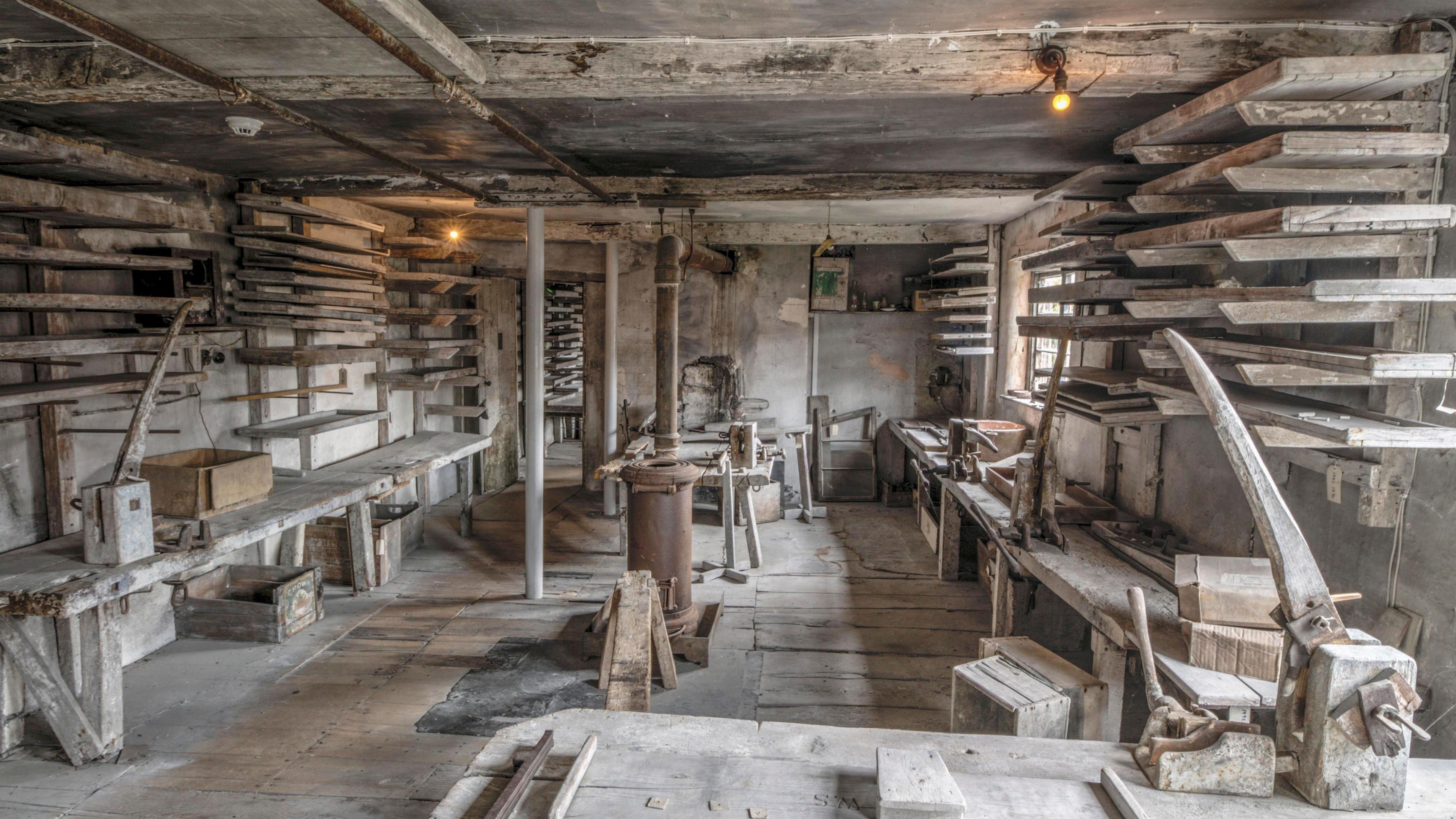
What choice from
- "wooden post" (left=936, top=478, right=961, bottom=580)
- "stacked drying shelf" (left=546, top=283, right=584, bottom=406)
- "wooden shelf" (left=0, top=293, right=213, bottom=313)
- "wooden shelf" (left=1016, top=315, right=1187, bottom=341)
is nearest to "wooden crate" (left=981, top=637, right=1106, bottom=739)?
"wooden shelf" (left=1016, top=315, right=1187, bottom=341)

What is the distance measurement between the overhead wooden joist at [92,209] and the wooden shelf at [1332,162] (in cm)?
505

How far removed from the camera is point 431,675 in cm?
481

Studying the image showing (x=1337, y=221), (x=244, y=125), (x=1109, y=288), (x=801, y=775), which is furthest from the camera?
(x=244, y=125)

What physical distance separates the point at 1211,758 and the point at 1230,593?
1.12 meters

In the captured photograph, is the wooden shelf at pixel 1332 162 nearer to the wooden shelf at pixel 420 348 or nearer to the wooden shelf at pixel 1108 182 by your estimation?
the wooden shelf at pixel 1108 182

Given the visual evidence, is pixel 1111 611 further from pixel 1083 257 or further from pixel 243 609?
pixel 243 609

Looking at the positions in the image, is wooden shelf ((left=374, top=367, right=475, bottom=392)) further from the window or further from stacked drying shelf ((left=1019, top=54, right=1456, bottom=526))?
stacked drying shelf ((left=1019, top=54, right=1456, bottom=526))

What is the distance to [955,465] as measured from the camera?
654cm

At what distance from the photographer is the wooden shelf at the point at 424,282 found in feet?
23.3

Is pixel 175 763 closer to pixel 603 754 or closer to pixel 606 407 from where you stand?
pixel 603 754

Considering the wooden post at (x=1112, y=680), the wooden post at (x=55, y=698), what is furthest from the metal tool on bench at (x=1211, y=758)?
the wooden post at (x=55, y=698)

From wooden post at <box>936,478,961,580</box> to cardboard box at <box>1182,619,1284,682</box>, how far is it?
3.71m

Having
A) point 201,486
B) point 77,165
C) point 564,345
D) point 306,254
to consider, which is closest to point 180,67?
point 77,165

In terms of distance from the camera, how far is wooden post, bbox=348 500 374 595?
20.2 ft
